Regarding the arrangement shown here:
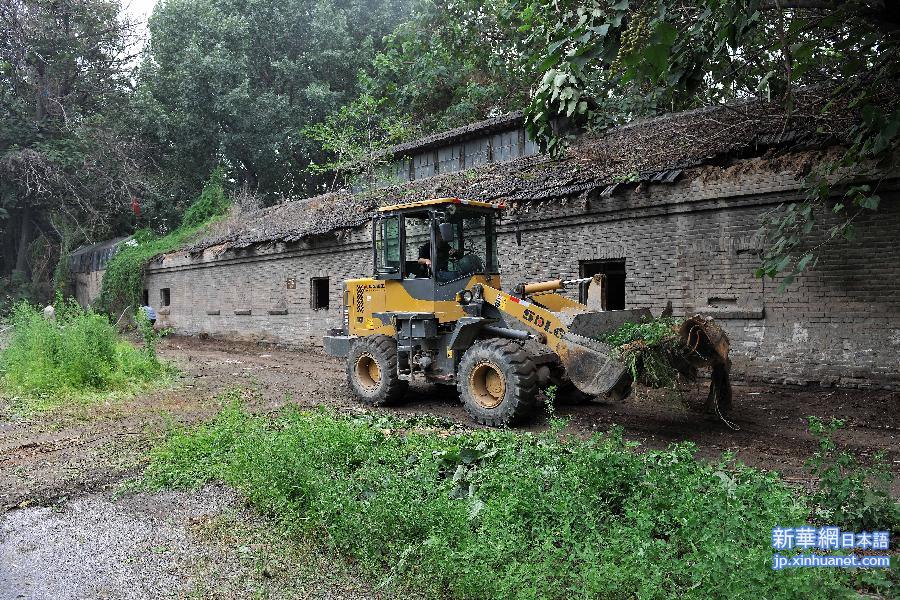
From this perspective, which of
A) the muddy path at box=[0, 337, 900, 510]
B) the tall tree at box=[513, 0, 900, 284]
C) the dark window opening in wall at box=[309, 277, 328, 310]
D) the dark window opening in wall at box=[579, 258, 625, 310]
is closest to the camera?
the tall tree at box=[513, 0, 900, 284]

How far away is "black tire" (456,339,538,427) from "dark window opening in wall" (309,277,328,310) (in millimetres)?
9886

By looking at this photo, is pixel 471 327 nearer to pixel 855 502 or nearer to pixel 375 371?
pixel 375 371

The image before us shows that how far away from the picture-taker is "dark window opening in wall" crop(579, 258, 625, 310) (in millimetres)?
10883

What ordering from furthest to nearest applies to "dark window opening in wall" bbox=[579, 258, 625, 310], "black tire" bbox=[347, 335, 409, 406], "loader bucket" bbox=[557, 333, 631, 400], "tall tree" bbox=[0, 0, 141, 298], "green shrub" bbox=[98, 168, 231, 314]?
"tall tree" bbox=[0, 0, 141, 298] → "green shrub" bbox=[98, 168, 231, 314] → "dark window opening in wall" bbox=[579, 258, 625, 310] → "black tire" bbox=[347, 335, 409, 406] → "loader bucket" bbox=[557, 333, 631, 400]

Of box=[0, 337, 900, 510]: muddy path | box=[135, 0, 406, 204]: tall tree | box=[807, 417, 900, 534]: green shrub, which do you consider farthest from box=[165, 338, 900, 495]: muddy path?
box=[135, 0, 406, 204]: tall tree

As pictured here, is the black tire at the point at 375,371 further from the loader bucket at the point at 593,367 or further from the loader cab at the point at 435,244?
the loader bucket at the point at 593,367

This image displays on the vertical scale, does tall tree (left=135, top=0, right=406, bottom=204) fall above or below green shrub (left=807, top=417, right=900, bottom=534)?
above

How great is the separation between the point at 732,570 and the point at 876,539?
124 centimetres

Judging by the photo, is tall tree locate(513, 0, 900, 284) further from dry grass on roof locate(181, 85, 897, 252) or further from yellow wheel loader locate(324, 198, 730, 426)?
yellow wheel loader locate(324, 198, 730, 426)

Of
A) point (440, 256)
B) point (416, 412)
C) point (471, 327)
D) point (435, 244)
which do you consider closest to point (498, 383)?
point (471, 327)

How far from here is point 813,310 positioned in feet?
28.1


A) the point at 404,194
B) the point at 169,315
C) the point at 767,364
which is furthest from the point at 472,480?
the point at 169,315

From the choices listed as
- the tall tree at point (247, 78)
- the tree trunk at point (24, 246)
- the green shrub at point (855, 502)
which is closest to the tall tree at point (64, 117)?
the tree trunk at point (24, 246)

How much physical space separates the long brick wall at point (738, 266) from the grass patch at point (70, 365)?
6.50m
